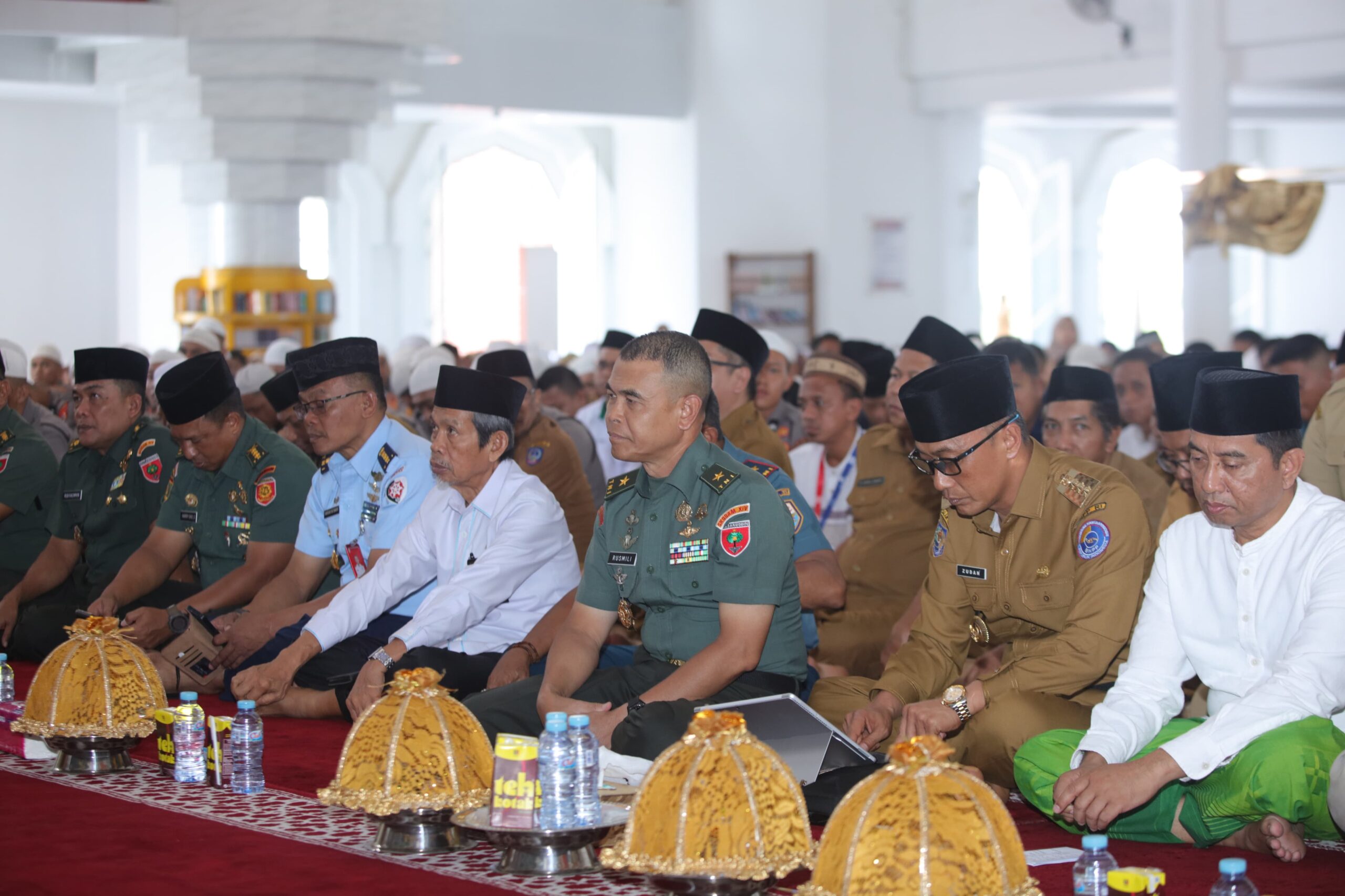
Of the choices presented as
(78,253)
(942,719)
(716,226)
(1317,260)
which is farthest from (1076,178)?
(942,719)

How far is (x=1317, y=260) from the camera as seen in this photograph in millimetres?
17531

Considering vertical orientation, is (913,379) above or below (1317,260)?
below

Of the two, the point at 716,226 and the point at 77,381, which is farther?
the point at 716,226

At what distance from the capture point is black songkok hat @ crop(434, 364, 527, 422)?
3936 millimetres

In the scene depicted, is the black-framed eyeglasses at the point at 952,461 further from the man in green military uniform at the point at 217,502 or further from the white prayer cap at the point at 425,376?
the white prayer cap at the point at 425,376

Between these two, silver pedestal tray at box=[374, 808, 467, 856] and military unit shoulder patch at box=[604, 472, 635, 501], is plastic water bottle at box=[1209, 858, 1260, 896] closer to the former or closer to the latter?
silver pedestal tray at box=[374, 808, 467, 856]

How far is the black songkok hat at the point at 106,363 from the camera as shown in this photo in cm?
527

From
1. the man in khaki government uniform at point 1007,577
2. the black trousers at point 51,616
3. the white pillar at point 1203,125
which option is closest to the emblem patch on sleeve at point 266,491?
the black trousers at point 51,616

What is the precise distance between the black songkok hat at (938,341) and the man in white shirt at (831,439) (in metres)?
0.66

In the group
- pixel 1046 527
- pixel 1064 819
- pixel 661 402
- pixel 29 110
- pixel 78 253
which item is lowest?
pixel 1064 819

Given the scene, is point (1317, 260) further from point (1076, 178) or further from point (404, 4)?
point (404, 4)

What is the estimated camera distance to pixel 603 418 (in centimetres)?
720

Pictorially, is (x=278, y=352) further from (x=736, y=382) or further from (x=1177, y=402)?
(x=1177, y=402)

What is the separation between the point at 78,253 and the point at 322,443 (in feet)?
35.6
